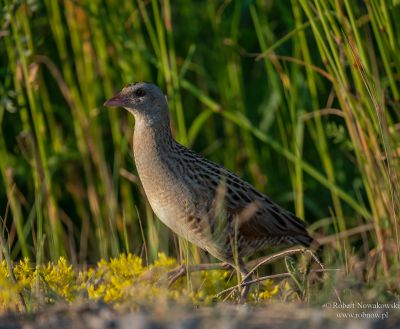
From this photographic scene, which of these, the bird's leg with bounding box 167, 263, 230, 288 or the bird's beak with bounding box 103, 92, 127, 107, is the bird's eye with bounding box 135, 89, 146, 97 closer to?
the bird's beak with bounding box 103, 92, 127, 107

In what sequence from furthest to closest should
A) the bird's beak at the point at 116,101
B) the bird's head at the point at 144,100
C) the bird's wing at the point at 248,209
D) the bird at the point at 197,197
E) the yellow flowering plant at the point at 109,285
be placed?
the bird's head at the point at 144,100, the bird's beak at the point at 116,101, the bird's wing at the point at 248,209, the bird at the point at 197,197, the yellow flowering plant at the point at 109,285

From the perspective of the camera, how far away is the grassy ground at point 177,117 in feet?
16.4

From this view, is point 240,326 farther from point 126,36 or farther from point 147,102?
point 126,36

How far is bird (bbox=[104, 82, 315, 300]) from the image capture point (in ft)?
15.2

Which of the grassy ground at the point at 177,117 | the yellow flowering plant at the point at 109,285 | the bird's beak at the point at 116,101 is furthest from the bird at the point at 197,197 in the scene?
the yellow flowering plant at the point at 109,285

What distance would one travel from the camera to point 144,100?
16.6 ft

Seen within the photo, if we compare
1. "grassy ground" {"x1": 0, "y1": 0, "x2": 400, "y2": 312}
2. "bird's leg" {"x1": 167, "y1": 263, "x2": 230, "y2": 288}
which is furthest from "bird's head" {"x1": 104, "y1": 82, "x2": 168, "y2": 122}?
"bird's leg" {"x1": 167, "y1": 263, "x2": 230, "y2": 288}

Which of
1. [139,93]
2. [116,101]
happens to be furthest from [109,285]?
[139,93]

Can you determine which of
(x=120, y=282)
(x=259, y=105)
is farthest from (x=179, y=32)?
(x=120, y=282)

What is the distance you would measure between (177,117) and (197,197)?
0.87 metres

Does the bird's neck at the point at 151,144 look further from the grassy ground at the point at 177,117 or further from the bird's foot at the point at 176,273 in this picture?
the bird's foot at the point at 176,273

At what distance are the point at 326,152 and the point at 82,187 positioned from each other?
193cm

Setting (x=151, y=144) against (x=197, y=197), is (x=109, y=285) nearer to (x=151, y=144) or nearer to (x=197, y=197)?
(x=197, y=197)

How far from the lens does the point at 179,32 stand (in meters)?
6.38
